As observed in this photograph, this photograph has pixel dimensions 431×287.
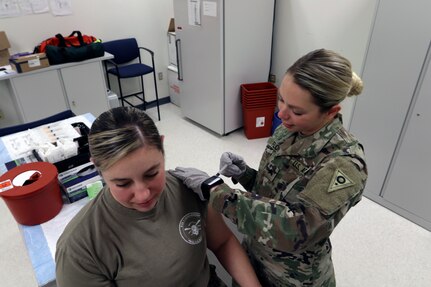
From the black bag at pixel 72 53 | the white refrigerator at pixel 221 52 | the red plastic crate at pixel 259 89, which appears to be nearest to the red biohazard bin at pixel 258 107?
the red plastic crate at pixel 259 89

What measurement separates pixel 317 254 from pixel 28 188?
1.19 m

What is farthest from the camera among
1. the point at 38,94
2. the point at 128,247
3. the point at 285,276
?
the point at 38,94

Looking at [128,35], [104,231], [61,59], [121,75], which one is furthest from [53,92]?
[104,231]

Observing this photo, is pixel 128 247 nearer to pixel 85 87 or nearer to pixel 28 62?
pixel 28 62

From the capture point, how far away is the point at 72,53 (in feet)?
10.1

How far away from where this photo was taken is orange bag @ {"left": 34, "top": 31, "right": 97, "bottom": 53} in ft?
10.1

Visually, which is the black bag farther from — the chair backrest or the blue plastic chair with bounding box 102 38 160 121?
the chair backrest

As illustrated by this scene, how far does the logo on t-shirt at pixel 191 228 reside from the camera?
1.07m

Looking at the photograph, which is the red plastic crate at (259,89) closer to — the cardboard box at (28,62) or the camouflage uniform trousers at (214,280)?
the cardboard box at (28,62)

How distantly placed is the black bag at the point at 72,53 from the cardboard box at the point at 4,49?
0.44 metres

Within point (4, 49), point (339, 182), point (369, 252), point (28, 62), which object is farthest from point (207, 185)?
point (4, 49)

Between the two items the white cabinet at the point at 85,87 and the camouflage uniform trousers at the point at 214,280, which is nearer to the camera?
the camouflage uniform trousers at the point at 214,280

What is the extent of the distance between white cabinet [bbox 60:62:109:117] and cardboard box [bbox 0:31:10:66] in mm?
573

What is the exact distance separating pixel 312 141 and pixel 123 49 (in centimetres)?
321
